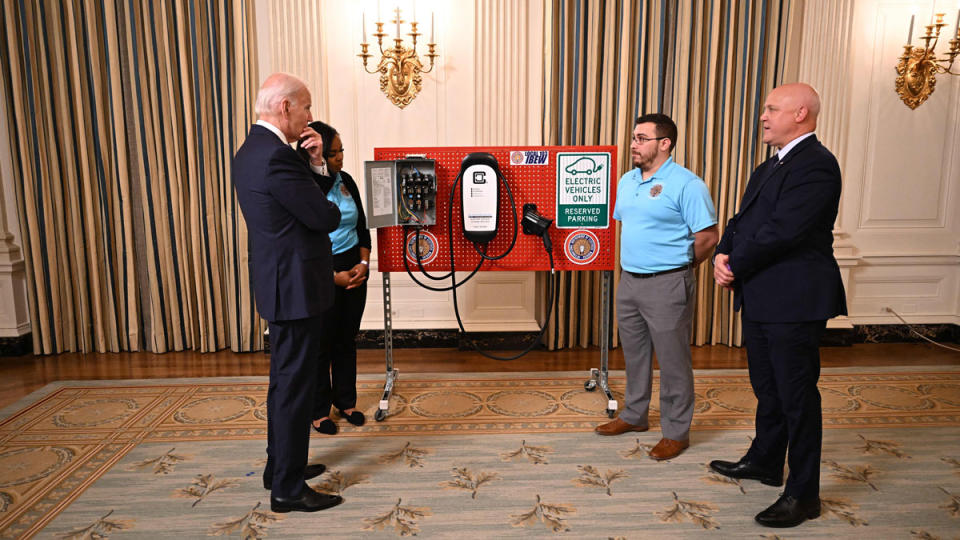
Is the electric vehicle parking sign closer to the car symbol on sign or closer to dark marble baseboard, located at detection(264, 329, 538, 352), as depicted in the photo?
the car symbol on sign

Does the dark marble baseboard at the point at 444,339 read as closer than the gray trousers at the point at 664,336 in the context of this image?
No

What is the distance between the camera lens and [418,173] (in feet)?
10.1

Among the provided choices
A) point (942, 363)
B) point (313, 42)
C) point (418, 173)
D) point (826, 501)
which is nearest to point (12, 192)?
point (313, 42)

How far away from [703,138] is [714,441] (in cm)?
222

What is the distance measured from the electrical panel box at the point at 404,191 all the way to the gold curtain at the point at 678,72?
4.39 ft

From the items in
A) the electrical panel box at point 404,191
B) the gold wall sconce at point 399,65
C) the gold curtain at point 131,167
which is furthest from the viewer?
the gold curtain at point 131,167

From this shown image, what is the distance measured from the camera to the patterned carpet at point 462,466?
222cm

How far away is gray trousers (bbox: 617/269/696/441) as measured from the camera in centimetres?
264

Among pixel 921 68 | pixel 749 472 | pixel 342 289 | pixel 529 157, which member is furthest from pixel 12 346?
pixel 921 68

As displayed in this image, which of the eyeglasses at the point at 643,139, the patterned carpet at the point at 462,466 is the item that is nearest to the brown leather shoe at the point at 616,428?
the patterned carpet at the point at 462,466

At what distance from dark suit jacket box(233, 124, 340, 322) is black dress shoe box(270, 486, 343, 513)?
2.29 ft

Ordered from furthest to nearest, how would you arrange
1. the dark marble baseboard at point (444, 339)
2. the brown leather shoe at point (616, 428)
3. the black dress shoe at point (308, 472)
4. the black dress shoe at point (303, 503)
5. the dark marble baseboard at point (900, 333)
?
the dark marble baseboard at point (900, 333) → the dark marble baseboard at point (444, 339) → the brown leather shoe at point (616, 428) → the black dress shoe at point (308, 472) → the black dress shoe at point (303, 503)

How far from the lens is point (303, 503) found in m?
2.29

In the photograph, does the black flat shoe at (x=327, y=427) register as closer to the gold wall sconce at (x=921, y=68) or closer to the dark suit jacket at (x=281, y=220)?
the dark suit jacket at (x=281, y=220)
